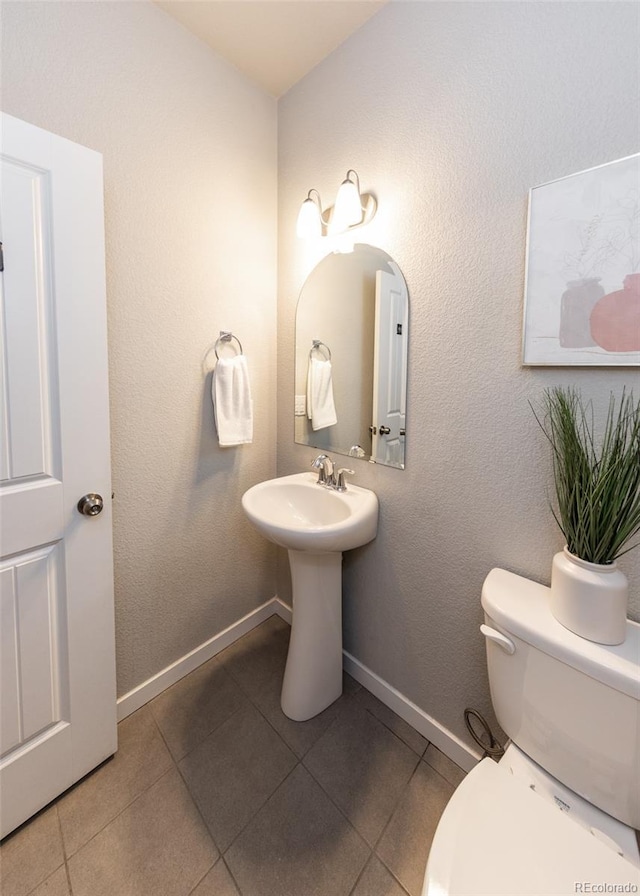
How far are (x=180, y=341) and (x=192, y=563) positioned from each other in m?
0.92

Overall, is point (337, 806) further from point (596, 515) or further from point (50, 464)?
point (50, 464)

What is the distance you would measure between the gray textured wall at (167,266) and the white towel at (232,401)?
0.07 metres

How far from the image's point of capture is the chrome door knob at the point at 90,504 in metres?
1.08

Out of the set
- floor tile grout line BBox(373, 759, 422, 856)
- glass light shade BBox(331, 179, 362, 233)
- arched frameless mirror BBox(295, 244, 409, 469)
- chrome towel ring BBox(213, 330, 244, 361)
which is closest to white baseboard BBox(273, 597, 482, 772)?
floor tile grout line BBox(373, 759, 422, 856)

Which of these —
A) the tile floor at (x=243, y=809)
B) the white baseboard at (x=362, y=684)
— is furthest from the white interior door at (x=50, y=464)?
the white baseboard at (x=362, y=684)

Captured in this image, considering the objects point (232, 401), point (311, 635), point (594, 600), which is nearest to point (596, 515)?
point (594, 600)

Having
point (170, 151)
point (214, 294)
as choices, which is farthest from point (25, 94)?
point (214, 294)

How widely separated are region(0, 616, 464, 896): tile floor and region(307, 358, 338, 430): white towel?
116 centimetres

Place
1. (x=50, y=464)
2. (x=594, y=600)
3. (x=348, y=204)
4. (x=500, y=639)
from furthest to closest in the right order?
1. (x=348, y=204)
2. (x=50, y=464)
3. (x=500, y=639)
4. (x=594, y=600)

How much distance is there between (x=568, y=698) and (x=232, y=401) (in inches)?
54.6

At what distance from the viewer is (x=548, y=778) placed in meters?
0.85

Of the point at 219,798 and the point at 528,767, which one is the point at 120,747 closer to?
the point at 219,798

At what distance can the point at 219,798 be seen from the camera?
113 centimetres

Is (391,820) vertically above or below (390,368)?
below
